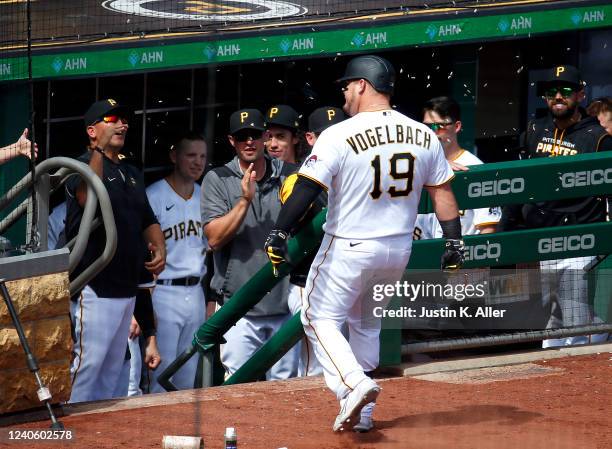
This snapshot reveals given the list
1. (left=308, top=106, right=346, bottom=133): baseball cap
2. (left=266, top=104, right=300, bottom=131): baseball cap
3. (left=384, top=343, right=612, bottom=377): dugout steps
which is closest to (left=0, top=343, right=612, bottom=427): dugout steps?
(left=384, top=343, right=612, bottom=377): dugout steps

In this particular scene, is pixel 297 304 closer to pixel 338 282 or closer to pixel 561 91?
pixel 338 282

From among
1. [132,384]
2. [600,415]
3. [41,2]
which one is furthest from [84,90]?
[600,415]

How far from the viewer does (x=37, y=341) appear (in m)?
5.93

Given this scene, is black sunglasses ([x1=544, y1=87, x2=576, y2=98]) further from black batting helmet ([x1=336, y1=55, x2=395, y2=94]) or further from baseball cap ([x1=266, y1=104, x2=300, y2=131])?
black batting helmet ([x1=336, y1=55, x2=395, y2=94])

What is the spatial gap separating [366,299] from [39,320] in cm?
144

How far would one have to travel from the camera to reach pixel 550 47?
11711 millimetres

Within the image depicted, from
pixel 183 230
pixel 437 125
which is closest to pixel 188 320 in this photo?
pixel 183 230

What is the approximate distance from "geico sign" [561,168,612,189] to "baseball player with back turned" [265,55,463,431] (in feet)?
4.95

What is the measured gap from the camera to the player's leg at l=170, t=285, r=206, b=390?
775cm

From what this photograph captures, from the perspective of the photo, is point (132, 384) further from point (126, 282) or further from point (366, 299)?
point (366, 299)

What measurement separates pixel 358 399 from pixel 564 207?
9.18 ft

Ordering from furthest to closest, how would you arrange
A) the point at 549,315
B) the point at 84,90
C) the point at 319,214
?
the point at 84,90, the point at 549,315, the point at 319,214

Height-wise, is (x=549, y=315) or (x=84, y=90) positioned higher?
(x=84, y=90)

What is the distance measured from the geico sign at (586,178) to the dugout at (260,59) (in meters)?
2.55
